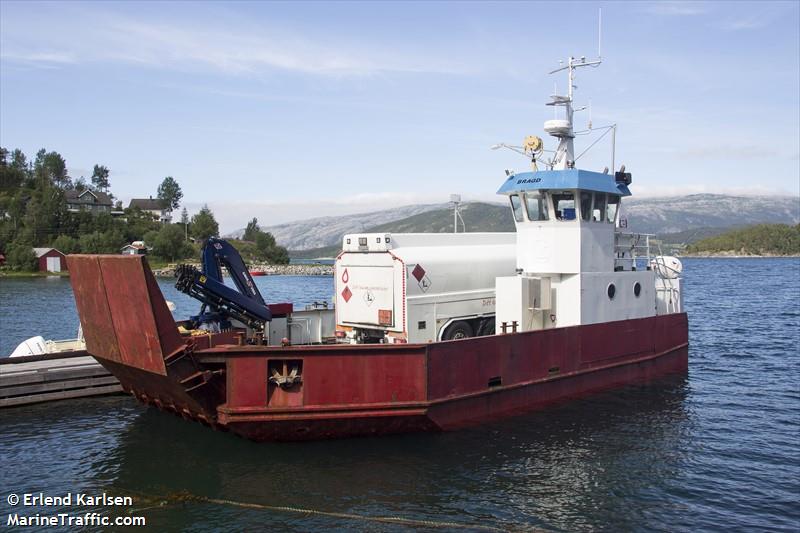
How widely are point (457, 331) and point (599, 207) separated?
5277 millimetres

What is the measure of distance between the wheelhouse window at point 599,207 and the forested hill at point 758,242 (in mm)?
181691

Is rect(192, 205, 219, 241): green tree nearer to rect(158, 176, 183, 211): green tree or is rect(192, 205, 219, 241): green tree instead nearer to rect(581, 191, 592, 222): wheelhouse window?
rect(158, 176, 183, 211): green tree

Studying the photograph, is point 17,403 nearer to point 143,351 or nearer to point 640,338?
point 143,351

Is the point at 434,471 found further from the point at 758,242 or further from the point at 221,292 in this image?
the point at 758,242

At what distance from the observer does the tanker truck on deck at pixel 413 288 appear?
14758 millimetres

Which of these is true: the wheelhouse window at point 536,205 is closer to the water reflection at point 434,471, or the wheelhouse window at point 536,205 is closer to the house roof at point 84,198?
the water reflection at point 434,471

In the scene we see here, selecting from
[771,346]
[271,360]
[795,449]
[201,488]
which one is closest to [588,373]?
[795,449]

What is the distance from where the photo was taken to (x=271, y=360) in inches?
475

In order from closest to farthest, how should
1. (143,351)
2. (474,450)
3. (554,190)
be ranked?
(143,351)
(474,450)
(554,190)

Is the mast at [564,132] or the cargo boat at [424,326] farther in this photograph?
the mast at [564,132]

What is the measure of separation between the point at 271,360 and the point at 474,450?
4376mm

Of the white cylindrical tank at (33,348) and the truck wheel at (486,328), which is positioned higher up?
the truck wheel at (486,328)

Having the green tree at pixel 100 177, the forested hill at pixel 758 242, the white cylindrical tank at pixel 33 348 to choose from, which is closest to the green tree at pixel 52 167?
the green tree at pixel 100 177

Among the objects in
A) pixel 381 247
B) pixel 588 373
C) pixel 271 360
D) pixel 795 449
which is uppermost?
pixel 381 247
